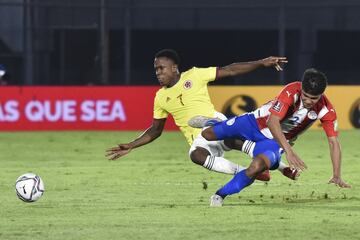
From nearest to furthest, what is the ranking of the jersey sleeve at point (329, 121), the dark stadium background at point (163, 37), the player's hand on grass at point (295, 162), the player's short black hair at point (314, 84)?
the player's hand on grass at point (295, 162), the player's short black hair at point (314, 84), the jersey sleeve at point (329, 121), the dark stadium background at point (163, 37)

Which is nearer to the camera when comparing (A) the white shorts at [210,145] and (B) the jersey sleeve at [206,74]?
(A) the white shorts at [210,145]

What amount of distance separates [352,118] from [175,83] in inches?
536

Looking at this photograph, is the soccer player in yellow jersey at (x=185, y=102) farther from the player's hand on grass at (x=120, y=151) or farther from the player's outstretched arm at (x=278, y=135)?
the player's outstretched arm at (x=278, y=135)

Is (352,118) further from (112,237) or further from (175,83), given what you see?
(112,237)

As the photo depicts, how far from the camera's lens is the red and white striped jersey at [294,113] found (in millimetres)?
10961

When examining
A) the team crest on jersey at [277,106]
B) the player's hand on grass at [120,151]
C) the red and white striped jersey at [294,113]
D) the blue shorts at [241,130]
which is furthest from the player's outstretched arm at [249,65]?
the player's hand on grass at [120,151]

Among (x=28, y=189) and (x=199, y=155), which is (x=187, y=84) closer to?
(x=199, y=155)

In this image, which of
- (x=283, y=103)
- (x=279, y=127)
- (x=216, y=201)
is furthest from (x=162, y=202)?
(x=283, y=103)

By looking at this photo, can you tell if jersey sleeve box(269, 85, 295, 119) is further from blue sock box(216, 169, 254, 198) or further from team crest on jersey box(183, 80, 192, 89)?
team crest on jersey box(183, 80, 192, 89)

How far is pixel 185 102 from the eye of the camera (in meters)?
12.6

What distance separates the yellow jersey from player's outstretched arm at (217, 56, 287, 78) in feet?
1.19

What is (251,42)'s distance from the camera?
31797 mm

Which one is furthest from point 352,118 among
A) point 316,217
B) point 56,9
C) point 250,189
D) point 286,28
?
point 316,217

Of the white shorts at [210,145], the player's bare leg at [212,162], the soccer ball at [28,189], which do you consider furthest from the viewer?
the white shorts at [210,145]
